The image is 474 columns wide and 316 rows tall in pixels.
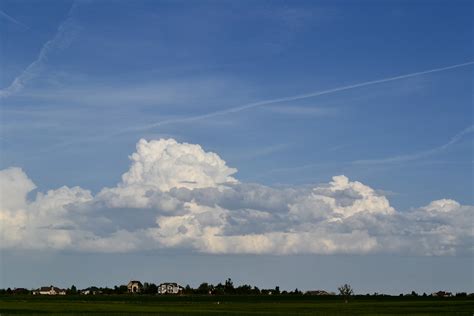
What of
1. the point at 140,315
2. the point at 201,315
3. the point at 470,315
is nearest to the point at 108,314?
the point at 140,315

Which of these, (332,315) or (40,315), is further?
(332,315)

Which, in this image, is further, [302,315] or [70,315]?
[302,315]

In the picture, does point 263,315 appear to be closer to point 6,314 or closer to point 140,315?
point 140,315

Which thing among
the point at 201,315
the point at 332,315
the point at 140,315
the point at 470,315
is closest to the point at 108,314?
the point at 140,315

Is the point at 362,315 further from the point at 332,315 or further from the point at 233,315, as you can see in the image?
the point at 233,315

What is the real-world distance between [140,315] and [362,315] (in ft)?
135

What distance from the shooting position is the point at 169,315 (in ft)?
439

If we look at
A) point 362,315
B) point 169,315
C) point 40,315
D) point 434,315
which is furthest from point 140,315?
point 434,315

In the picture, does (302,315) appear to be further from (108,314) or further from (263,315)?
(108,314)

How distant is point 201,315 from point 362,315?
30.2 meters

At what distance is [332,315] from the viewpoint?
5453 inches

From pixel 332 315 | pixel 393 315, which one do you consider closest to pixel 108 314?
pixel 332 315

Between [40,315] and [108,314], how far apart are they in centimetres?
1306

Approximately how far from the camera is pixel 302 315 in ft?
451
